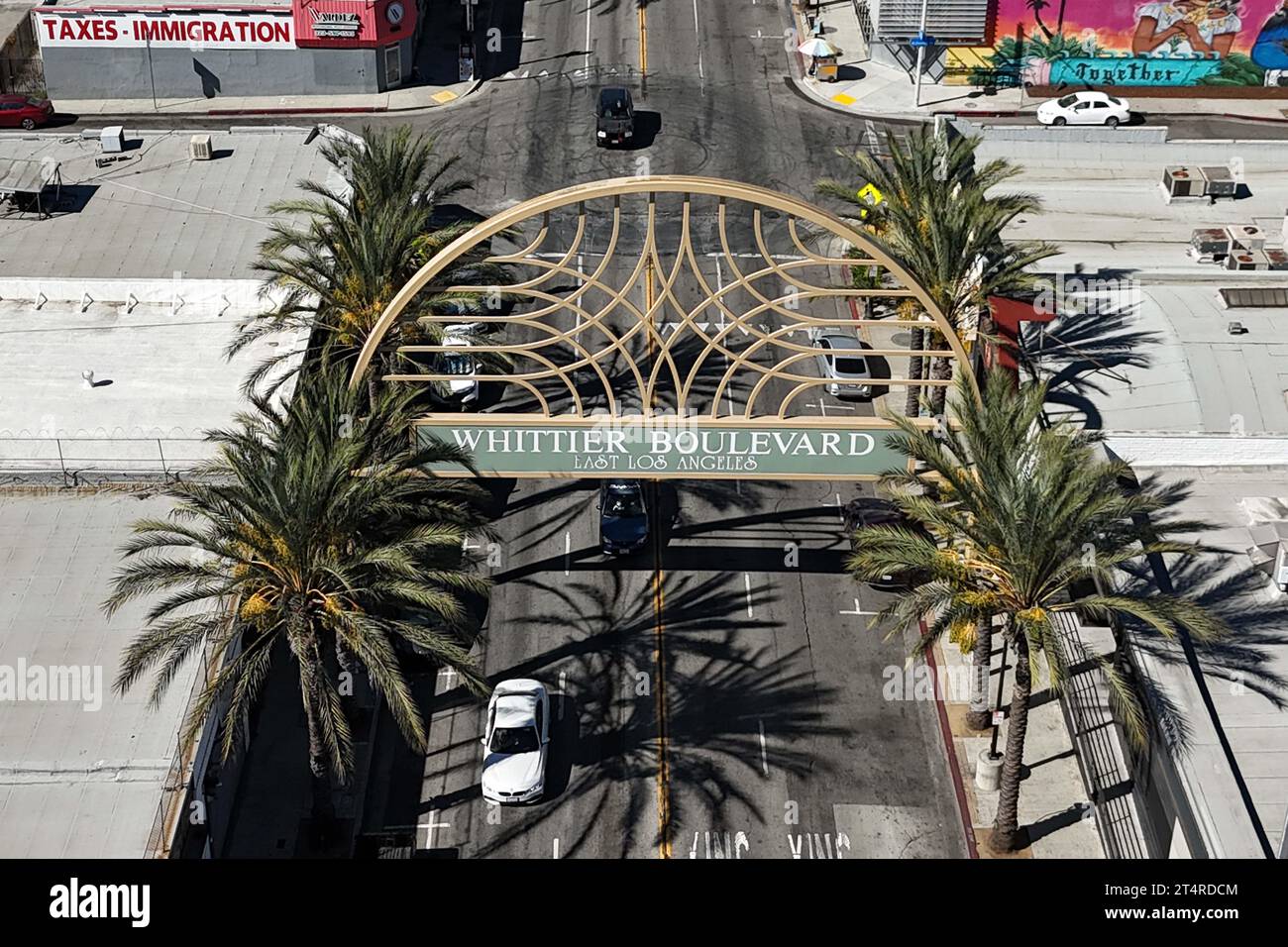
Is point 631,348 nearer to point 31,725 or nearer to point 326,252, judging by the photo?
point 326,252

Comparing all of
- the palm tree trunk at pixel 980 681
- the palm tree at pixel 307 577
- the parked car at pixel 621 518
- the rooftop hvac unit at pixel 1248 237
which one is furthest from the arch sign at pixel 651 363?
the rooftop hvac unit at pixel 1248 237

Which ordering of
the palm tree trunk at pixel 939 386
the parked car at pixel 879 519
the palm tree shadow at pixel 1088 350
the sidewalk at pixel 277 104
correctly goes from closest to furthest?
the palm tree trunk at pixel 939 386
the parked car at pixel 879 519
the palm tree shadow at pixel 1088 350
the sidewalk at pixel 277 104

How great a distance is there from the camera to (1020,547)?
3547cm

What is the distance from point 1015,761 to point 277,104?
54335mm

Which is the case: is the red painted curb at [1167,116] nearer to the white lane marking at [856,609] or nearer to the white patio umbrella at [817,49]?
the white patio umbrella at [817,49]

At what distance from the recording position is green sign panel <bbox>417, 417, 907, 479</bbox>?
4144 cm

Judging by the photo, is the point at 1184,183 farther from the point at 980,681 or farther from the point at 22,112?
the point at 22,112

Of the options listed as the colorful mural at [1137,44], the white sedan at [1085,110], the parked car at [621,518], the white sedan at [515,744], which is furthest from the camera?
the colorful mural at [1137,44]

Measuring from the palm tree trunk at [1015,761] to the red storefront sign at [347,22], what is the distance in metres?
50.8

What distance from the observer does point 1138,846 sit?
3706 centimetres

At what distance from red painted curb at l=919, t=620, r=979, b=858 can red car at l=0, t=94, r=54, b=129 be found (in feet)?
169

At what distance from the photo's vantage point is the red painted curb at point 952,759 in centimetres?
4019

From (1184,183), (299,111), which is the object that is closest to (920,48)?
(1184,183)
